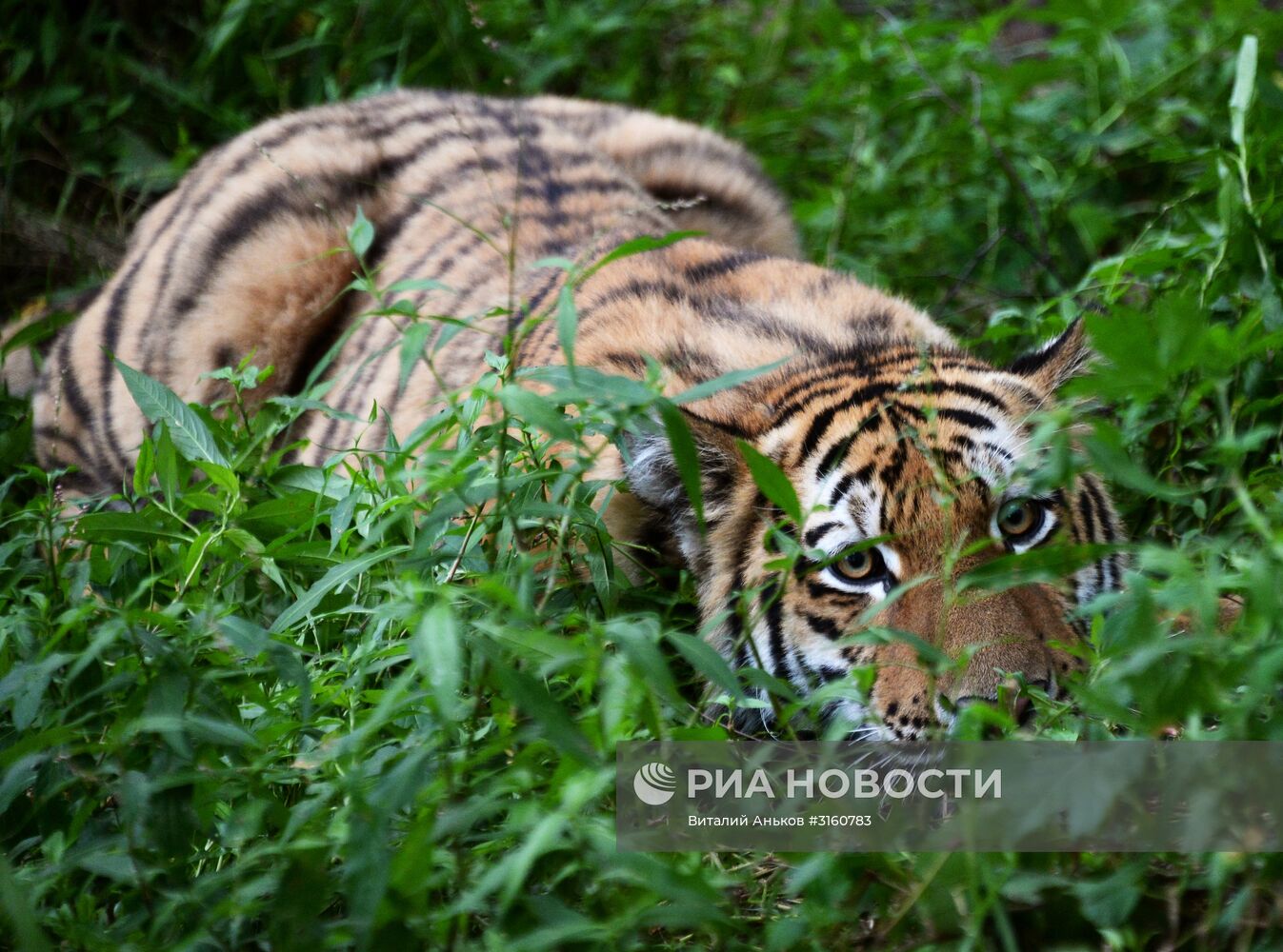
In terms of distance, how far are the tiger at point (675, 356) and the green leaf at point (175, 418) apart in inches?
7.8

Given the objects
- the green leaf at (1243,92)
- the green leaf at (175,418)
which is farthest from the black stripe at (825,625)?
the green leaf at (1243,92)

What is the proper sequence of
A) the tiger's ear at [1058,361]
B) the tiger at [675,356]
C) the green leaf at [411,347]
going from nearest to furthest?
1. the green leaf at [411,347]
2. the tiger at [675,356]
3. the tiger's ear at [1058,361]

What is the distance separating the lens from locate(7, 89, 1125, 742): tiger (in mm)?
2025

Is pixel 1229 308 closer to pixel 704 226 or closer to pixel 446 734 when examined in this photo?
pixel 704 226

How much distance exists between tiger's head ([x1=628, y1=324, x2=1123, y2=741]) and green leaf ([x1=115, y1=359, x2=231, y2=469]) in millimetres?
766

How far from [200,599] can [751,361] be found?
1108 mm

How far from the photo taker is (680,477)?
2137mm

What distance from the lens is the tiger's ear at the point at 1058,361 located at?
237cm

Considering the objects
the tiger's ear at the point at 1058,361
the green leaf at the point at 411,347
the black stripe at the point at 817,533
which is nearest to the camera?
the green leaf at the point at 411,347

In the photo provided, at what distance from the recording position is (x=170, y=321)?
3.40 meters

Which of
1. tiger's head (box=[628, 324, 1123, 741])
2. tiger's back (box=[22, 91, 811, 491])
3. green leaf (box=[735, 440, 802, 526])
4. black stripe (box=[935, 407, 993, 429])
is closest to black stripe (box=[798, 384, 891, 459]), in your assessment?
tiger's head (box=[628, 324, 1123, 741])

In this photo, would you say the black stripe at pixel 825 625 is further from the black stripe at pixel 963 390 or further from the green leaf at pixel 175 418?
the green leaf at pixel 175 418

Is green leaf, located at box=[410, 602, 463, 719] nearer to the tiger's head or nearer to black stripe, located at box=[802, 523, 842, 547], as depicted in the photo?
the tiger's head

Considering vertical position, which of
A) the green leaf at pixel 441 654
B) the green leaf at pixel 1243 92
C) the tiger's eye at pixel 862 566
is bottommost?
the green leaf at pixel 441 654
